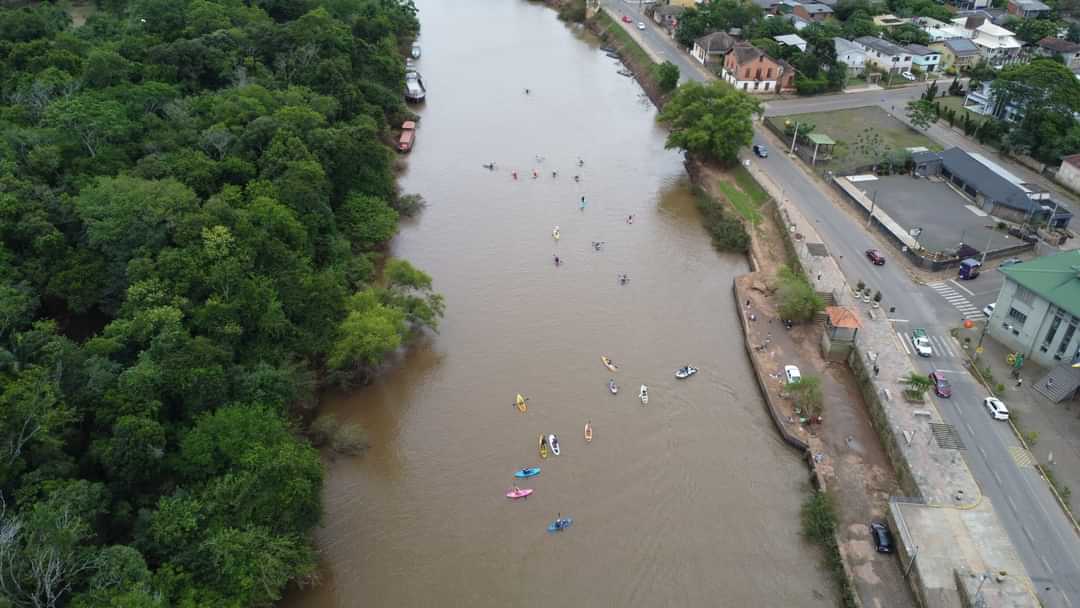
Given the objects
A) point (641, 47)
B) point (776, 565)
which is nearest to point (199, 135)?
point (776, 565)

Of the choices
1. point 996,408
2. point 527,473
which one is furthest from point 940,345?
point 527,473

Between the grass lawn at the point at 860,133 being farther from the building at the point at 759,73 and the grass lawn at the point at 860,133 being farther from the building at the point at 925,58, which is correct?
the building at the point at 925,58

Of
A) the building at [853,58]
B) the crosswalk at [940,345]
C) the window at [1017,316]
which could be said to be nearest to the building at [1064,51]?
the building at [853,58]

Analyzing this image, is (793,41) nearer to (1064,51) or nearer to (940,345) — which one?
(1064,51)

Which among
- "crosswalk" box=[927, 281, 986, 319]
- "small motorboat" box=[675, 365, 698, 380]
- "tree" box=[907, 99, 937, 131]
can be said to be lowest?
"small motorboat" box=[675, 365, 698, 380]

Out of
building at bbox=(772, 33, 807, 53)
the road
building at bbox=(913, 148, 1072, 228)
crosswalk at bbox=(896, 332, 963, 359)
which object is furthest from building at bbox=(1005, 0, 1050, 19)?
crosswalk at bbox=(896, 332, 963, 359)

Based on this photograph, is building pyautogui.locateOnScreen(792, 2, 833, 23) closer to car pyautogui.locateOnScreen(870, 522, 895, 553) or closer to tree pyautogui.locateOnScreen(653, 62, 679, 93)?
tree pyautogui.locateOnScreen(653, 62, 679, 93)
